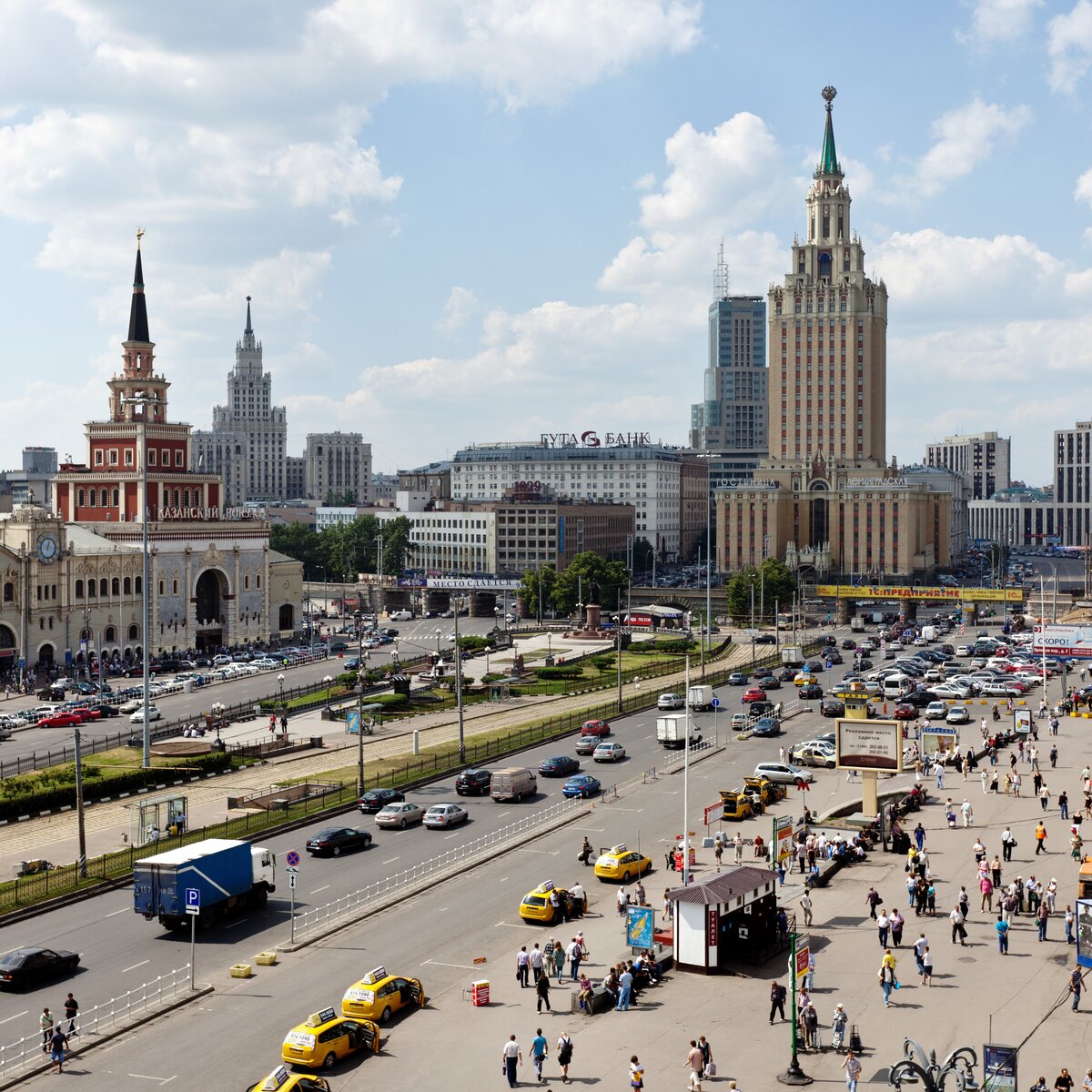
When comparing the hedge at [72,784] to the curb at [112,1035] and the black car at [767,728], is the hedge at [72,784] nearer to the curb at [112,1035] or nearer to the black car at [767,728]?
the curb at [112,1035]

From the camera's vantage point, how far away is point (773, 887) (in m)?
43.6

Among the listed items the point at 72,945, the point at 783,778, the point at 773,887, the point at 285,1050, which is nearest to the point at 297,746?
the point at 783,778

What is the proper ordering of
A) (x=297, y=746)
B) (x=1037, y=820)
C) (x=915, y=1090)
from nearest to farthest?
1. (x=915, y=1090)
2. (x=1037, y=820)
3. (x=297, y=746)

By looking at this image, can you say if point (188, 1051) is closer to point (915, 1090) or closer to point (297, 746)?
point (915, 1090)

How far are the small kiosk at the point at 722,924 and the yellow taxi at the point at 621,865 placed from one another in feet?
26.9

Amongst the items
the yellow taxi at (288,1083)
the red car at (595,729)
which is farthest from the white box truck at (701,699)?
the yellow taxi at (288,1083)

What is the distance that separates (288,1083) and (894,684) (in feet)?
269

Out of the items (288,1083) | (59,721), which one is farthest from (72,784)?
(288,1083)

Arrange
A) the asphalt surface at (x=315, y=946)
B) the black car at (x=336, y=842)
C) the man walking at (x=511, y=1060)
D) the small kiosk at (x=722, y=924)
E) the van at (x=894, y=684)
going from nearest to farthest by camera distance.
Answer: the man walking at (x=511, y=1060) < the asphalt surface at (x=315, y=946) < the small kiosk at (x=722, y=924) < the black car at (x=336, y=842) < the van at (x=894, y=684)

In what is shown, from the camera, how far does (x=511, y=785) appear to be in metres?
65.9

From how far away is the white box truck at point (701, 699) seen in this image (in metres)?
94.7

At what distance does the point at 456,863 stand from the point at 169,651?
79.7 meters

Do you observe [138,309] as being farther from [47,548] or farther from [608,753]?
[608,753]

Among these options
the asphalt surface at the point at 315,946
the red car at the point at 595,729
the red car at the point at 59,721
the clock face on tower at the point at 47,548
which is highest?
the clock face on tower at the point at 47,548
